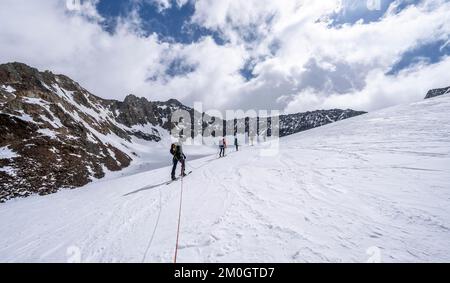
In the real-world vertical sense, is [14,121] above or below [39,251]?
above

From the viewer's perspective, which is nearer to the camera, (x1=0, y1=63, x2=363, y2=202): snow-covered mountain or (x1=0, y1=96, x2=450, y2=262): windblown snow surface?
(x1=0, y1=96, x2=450, y2=262): windblown snow surface

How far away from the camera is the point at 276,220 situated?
560 centimetres

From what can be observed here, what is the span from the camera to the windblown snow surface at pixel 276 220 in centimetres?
432

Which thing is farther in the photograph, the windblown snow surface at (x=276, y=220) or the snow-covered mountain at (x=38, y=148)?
the snow-covered mountain at (x=38, y=148)

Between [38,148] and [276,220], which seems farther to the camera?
[38,148]

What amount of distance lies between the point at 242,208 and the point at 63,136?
40918 mm

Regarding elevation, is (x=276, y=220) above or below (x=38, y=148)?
above

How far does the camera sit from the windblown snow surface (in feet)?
14.2

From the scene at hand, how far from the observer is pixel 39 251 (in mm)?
6035
